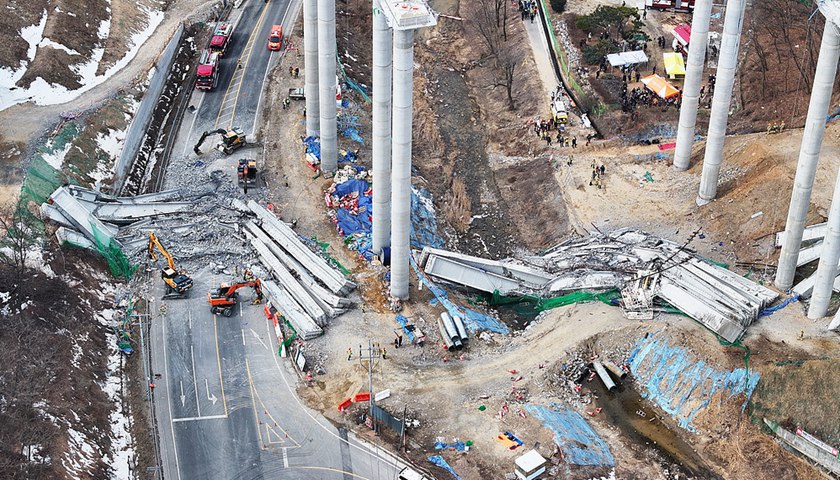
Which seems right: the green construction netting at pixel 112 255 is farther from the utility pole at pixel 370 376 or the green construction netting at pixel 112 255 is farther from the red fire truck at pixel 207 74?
the red fire truck at pixel 207 74

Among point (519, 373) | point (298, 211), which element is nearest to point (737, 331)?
point (519, 373)

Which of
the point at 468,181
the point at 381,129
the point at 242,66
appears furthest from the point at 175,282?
the point at 242,66

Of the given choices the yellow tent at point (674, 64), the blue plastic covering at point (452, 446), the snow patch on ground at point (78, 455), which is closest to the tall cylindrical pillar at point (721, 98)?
the yellow tent at point (674, 64)

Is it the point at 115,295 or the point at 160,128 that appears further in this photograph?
the point at 160,128

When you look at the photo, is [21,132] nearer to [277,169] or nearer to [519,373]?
[277,169]

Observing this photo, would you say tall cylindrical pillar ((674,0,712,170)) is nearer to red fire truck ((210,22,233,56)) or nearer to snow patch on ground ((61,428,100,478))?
red fire truck ((210,22,233,56))

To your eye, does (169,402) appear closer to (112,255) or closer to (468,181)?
(112,255)

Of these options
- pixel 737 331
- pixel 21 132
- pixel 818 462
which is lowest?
pixel 818 462
